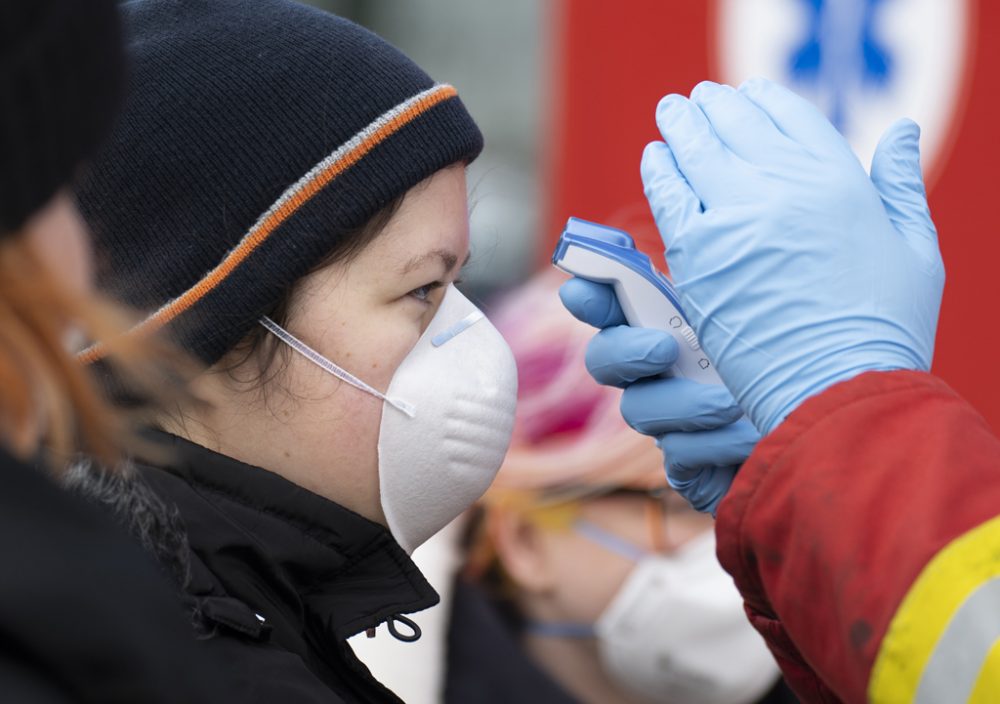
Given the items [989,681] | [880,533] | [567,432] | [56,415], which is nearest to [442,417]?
[880,533]

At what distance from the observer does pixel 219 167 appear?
149 centimetres

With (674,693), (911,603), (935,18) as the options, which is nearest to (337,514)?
(911,603)

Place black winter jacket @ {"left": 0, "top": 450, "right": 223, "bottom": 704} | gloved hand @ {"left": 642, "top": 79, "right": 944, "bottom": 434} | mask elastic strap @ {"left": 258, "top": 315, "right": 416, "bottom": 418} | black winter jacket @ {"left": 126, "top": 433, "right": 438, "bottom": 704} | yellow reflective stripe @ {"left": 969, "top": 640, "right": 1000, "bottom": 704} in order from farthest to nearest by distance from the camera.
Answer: mask elastic strap @ {"left": 258, "top": 315, "right": 416, "bottom": 418}
gloved hand @ {"left": 642, "top": 79, "right": 944, "bottom": 434}
black winter jacket @ {"left": 126, "top": 433, "right": 438, "bottom": 704}
yellow reflective stripe @ {"left": 969, "top": 640, "right": 1000, "bottom": 704}
black winter jacket @ {"left": 0, "top": 450, "right": 223, "bottom": 704}

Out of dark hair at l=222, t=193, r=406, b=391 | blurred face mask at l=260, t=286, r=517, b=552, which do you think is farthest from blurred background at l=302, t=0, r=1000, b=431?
dark hair at l=222, t=193, r=406, b=391

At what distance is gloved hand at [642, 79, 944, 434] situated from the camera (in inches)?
55.2

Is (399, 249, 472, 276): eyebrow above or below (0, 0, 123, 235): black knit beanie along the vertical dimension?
below

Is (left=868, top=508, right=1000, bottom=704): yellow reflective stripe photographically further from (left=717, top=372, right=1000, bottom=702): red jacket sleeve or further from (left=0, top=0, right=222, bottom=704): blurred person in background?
(left=0, top=0, right=222, bottom=704): blurred person in background

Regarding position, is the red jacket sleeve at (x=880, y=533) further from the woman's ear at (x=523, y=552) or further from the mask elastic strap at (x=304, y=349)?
the woman's ear at (x=523, y=552)

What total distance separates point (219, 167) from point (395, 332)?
0.30 meters

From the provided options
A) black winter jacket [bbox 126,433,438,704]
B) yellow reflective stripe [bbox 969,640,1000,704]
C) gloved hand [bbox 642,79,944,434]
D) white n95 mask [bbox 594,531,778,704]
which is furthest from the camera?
white n95 mask [bbox 594,531,778,704]

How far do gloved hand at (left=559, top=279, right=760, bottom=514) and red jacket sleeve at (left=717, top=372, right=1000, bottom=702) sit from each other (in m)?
0.31

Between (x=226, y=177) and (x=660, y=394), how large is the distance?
0.61 metres

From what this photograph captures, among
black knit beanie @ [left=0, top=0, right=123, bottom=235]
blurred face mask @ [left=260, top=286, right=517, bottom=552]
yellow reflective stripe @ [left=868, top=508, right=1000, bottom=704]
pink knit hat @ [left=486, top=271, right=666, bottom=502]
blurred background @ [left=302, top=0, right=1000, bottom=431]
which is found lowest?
pink knit hat @ [left=486, top=271, right=666, bottom=502]

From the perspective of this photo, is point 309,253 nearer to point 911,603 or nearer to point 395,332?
point 395,332
